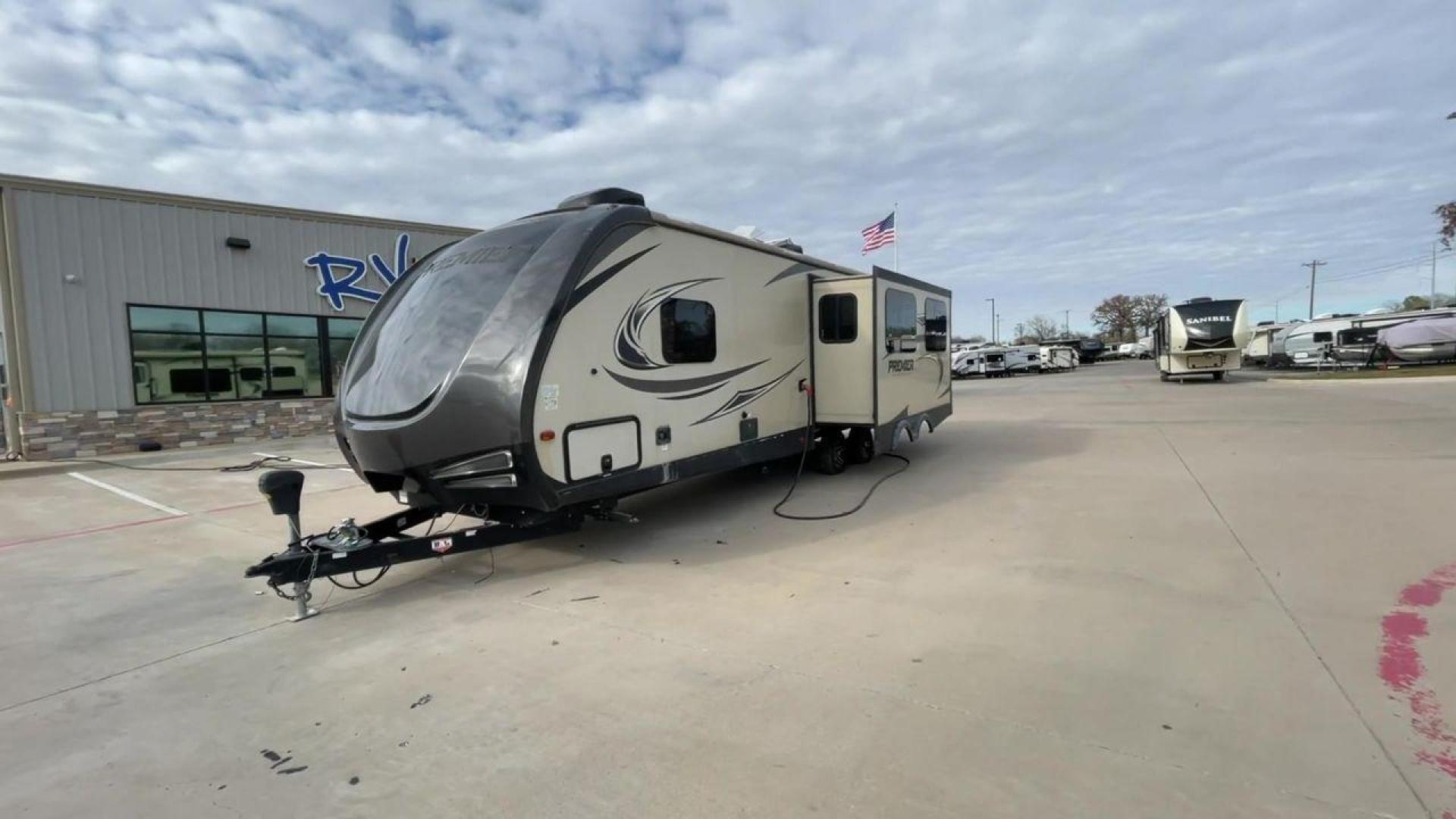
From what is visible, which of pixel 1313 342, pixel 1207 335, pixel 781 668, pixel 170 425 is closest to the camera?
pixel 781 668

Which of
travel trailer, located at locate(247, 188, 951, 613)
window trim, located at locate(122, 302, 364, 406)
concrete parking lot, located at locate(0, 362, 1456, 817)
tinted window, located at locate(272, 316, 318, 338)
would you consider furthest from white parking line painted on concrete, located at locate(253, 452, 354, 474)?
travel trailer, located at locate(247, 188, 951, 613)

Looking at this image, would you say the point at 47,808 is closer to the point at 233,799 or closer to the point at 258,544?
the point at 233,799

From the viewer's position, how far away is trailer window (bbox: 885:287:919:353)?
350 inches

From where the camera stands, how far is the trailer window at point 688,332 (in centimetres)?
632

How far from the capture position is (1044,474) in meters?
9.04

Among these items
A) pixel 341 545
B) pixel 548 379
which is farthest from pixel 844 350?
pixel 341 545

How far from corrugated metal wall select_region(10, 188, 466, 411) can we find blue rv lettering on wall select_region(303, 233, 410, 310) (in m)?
0.52

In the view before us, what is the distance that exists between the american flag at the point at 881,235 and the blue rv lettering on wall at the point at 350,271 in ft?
43.0

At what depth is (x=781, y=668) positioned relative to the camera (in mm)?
3699

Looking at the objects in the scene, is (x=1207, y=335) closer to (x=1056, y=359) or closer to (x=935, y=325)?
(x=935, y=325)

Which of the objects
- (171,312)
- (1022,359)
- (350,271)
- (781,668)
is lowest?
(781,668)

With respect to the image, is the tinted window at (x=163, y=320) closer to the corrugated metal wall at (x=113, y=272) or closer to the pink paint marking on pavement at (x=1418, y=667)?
the corrugated metal wall at (x=113, y=272)

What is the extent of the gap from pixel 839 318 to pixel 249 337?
45.4ft

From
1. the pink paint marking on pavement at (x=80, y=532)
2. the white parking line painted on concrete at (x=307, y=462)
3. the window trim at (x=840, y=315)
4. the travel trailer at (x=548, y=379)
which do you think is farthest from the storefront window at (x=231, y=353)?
the window trim at (x=840, y=315)
